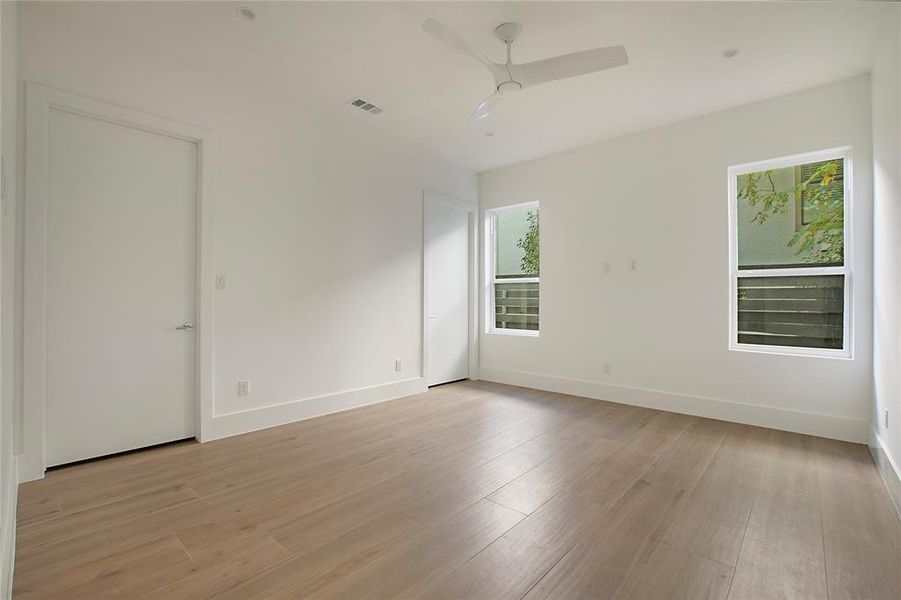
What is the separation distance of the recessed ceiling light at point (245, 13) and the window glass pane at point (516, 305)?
3.99 m

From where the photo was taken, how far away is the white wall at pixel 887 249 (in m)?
2.44

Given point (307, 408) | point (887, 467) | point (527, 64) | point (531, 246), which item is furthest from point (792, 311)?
point (307, 408)

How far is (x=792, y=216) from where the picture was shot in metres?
3.75

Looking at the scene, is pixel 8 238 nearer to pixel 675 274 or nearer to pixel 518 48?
pixel 518 48

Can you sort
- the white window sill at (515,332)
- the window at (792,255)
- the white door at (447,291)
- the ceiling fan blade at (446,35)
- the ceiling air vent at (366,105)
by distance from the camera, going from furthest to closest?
the white window sill at (515,332) < the white door at (447,291) < the ceiling air vent at (366,105) < the window at (792,255) < the ceiling fan blade at (446,35)

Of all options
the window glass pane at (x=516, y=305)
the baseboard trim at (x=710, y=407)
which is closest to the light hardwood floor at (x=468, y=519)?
the baseboard trim at (x=710, y=407)

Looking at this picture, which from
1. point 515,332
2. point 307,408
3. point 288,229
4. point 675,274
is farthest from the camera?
point 515,332

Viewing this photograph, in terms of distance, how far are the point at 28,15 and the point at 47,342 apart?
2.04 meters

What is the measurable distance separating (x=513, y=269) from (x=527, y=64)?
3.29 metres

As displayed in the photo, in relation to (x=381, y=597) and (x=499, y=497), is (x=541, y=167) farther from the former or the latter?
(x=381, y=597)

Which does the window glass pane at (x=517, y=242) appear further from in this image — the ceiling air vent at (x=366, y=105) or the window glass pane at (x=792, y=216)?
the ceiling air vent at (x=366, y=105)

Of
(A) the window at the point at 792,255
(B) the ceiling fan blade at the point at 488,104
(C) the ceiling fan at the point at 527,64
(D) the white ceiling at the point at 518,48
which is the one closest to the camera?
(C) the ceiling fan at the point at 527,64

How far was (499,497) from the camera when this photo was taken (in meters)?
2.42

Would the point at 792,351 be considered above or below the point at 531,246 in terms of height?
below
